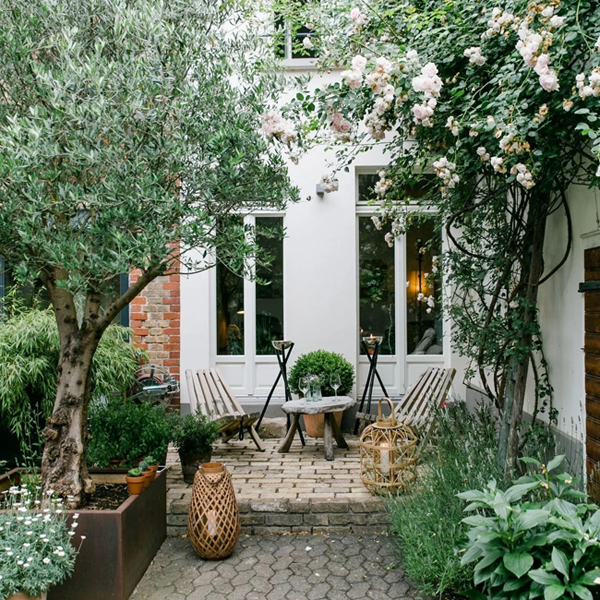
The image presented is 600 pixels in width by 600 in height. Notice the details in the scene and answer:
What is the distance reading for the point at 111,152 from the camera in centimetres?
255

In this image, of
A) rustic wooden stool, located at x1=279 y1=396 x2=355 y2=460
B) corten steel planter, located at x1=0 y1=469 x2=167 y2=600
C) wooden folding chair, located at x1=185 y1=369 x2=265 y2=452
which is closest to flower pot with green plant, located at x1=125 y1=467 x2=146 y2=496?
corten steel planter, located at x1=0 y1=469 x2=167 y2=600

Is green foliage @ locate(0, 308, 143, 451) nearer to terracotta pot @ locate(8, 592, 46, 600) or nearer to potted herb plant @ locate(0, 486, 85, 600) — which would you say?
potted herb plant @ locate(0, 486, 85, 600)

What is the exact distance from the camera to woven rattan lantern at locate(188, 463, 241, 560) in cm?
334

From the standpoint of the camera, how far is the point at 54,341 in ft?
15.5

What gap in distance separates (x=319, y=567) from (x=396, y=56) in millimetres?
3105

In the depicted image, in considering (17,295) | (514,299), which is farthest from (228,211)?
(17,295)

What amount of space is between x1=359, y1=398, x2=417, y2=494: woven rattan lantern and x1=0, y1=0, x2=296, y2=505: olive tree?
1.82 metres

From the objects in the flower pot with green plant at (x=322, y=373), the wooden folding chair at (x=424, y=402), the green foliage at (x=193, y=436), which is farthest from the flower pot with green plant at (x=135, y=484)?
the flower pot with green plant at (x=322, y=373)

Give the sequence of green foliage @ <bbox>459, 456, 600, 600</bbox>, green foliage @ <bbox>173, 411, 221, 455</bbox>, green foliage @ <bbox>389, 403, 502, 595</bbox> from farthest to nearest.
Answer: green foliage @ <bbox>173, 411, 221, 455</bbox> → green foliage @ <bbox>389, 403, 502, 595</bbox> → green foliage @ <bbox>459, 456, 600, 600</bbox>

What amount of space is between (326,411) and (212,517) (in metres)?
1.98

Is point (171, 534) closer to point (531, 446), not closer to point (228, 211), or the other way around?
point (228, 211)

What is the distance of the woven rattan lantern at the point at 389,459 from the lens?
3.96 meters

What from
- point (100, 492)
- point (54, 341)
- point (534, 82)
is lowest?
point (100, 492)

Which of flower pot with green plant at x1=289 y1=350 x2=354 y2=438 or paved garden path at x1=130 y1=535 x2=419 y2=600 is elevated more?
flower pot with green plant at x1=289 y1=350 x2=354 y2=438
